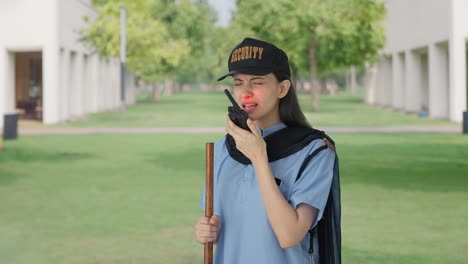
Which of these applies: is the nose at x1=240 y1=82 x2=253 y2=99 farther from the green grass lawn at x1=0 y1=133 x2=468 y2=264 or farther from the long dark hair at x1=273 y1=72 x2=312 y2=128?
the green grass lawn at x1=0 y1=133 x2=468 y2=264

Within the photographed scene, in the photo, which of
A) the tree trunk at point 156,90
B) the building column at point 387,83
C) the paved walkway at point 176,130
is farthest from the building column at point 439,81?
the tree trunk at point 156,90

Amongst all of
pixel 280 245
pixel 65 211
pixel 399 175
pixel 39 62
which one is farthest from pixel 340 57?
pixel 280 245

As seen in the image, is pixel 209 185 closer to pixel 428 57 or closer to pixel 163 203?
pixel 163 203

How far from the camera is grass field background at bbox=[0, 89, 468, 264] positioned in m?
8.26

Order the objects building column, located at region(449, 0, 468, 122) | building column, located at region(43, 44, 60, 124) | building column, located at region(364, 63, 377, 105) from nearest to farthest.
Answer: building column, located at region(449, 0, 468, 122) → building column, located at region(43, 44, 60, 124) → building column, located at region(364, 63, 377, 105)

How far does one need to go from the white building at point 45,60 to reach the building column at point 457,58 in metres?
16.5

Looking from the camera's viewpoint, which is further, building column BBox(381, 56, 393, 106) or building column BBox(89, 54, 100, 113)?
building column BBox(381, 56, 393, 106)

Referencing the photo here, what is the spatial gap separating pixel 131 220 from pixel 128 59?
33538mm

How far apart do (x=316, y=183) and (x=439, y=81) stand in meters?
35.7

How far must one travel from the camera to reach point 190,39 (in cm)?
7662

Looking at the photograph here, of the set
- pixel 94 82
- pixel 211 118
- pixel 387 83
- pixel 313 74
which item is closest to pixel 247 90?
pixel 211 118

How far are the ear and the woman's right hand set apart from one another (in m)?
0.51

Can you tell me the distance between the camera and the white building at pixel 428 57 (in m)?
33.5

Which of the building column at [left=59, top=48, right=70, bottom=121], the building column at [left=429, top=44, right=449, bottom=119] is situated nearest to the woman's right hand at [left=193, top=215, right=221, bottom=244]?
the building column at [left=59, top=48, right=70, bottom=121]
